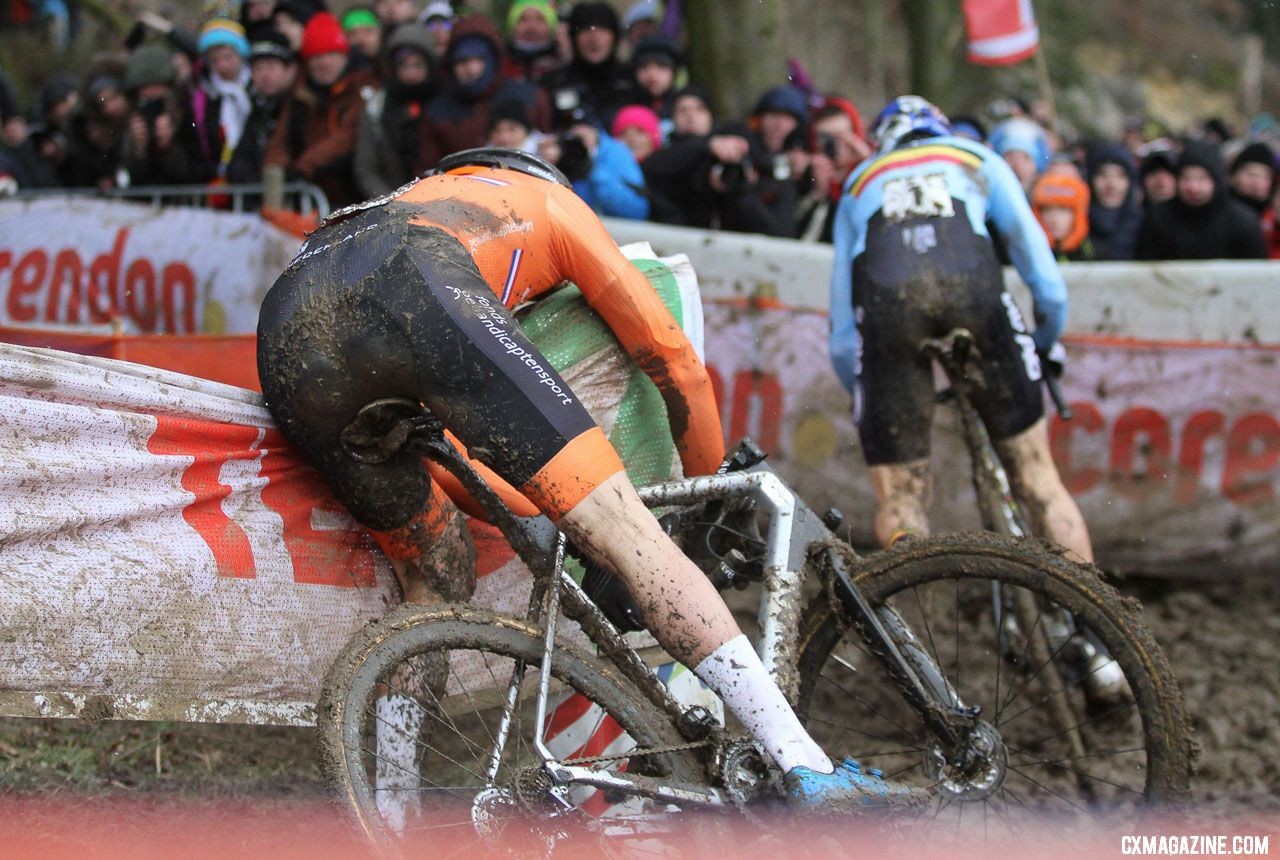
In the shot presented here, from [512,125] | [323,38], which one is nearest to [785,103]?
[512,125]

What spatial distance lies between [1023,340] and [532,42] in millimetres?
5620

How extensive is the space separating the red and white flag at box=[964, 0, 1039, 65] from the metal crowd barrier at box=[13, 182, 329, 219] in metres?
5.08

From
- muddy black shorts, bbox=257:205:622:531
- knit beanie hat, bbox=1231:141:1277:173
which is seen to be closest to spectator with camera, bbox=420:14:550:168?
knit beanie hat, bbox=1231:141:1277:173

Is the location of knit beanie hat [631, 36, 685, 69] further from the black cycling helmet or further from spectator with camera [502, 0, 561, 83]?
the black cycling helmet

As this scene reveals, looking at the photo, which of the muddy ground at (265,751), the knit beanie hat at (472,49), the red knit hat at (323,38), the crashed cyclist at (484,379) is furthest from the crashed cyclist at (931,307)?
the red knit hat at (323,38)

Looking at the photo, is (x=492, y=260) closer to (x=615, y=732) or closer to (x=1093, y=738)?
(x=615, y=732)

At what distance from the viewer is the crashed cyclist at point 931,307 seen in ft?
15.8

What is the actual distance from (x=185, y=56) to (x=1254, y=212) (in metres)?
7.79

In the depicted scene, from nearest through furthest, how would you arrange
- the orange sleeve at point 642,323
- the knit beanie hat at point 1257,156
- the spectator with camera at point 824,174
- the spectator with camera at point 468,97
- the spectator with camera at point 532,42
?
the orange sleeve at point 642,323, the spectator with camera at point 468,97, the spectator with camera at point 824,174, the knit beanie hat at point 1257,156, the spectator with camera at point 532,42

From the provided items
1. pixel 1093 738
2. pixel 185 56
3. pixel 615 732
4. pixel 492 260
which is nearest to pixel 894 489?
pixel 1093 738

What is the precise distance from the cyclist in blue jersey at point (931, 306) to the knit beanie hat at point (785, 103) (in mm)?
3608

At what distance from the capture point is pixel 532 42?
9.52m

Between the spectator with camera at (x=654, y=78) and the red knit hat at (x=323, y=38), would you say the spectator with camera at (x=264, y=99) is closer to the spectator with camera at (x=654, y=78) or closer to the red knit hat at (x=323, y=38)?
the red knit hat at (x=323, y=38)

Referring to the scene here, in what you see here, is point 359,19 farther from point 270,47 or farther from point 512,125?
A: point 512,125
